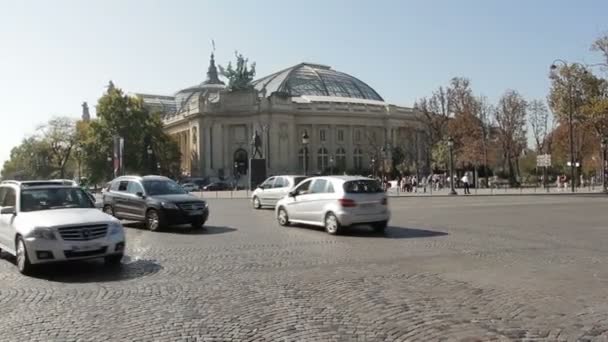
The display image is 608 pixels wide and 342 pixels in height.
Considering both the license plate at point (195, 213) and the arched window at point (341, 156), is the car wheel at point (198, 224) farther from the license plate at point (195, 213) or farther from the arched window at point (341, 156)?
the arched window at point (341, 156)

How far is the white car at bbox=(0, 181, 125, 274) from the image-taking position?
10867 mm

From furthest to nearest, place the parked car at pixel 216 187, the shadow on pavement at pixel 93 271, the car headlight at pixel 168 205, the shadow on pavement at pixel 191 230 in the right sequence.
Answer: the parked car at pixel 216 187 → the car headlight at pixel 168 205 → the shadow on pavement at pixel 191 230 → the shadow on pavement at pixel 93 271

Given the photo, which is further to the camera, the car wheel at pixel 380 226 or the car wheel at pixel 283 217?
the car wheel at pixel 283 217

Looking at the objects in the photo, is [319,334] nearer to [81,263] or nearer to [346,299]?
[346,299]

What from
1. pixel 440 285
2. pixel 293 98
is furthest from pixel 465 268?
pixel 293 98

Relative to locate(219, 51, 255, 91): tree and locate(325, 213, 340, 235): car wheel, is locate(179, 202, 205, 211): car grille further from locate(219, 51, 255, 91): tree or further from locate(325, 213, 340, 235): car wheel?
locate(219, 51, 255, 91): tree

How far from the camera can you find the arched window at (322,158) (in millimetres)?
117463

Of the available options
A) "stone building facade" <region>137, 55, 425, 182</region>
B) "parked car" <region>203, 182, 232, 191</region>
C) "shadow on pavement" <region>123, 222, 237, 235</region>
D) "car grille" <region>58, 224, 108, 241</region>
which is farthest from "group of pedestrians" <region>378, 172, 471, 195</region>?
"car grille" <region>58, 224, 108, 241</region>

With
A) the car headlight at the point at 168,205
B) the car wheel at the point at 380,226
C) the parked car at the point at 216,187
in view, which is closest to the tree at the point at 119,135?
the parked car at the point at 216,187

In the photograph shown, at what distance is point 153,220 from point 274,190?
37.9 ft

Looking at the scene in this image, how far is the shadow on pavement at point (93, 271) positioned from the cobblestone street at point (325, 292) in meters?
0.04

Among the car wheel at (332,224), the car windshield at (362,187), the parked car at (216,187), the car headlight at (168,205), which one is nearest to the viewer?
the car wheel at (332,224)

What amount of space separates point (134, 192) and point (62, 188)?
7529mm

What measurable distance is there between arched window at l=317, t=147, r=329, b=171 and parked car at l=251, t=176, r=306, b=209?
85.4 metres
